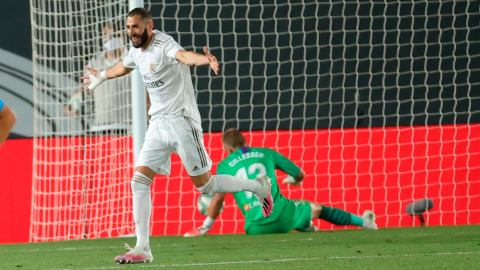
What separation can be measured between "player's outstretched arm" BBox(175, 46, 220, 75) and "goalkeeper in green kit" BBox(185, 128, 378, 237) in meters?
1.95

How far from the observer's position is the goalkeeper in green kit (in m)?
5.75

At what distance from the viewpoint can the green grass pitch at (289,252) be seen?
3604mm

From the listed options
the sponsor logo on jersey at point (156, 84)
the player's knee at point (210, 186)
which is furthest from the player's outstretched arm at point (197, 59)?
the player's knee at point (210, 186)

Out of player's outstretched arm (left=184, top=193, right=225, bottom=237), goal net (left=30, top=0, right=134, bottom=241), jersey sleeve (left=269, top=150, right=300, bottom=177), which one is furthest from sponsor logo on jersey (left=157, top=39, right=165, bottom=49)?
goal net (left=30, top=0, right=134, bottom=241)

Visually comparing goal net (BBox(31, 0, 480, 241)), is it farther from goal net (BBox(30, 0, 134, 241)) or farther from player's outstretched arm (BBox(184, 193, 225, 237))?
player's outstretched arm (BBox(184, 193, 225, 237))

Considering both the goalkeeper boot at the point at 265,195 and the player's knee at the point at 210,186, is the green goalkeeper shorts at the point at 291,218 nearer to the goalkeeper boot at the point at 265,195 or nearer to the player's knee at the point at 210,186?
the goalkeeper boot at the point at 265,195

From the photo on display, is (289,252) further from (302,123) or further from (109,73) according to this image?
(302,123)

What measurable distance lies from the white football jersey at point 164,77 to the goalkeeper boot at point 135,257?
0.83m

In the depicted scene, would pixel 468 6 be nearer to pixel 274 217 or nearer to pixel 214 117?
pixel 214 117

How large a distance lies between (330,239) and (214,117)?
4.14 metres

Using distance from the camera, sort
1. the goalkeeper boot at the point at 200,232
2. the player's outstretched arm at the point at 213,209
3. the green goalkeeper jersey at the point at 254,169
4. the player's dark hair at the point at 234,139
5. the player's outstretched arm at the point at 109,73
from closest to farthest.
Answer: the player's outstretched arm at the point at 109,73 < the green goalkeeper jersey at the point at 254,169 < the player's dark hair at the point at 234,139 < the player's outstretched arm at the point at 213,209 < the goalkeeper boot at the point at 200,232

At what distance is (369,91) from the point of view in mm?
9180

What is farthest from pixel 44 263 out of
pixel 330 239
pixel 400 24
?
pixel 400 24

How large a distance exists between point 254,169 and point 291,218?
1.82 feet
